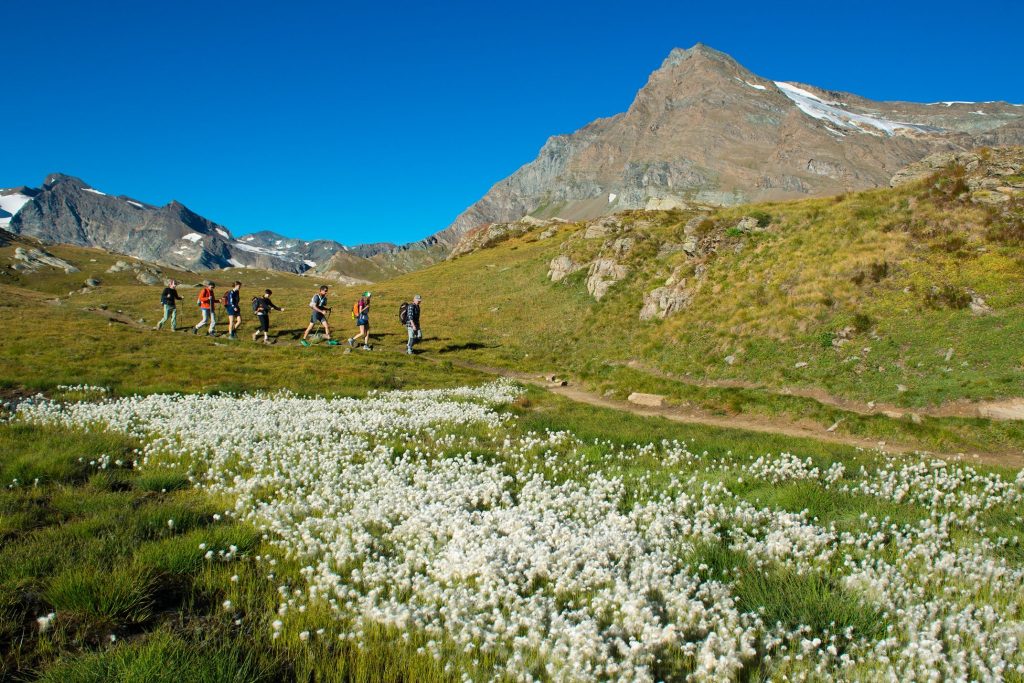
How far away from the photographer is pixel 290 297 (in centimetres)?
6506

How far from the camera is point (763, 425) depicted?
1723 centimetres

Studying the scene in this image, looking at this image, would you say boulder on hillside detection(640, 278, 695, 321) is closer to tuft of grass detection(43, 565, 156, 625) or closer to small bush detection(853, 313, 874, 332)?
small bush detection(853, 313, 874, 332)

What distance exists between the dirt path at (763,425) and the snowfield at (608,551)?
288cm

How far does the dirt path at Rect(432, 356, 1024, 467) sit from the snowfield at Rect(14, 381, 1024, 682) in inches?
113

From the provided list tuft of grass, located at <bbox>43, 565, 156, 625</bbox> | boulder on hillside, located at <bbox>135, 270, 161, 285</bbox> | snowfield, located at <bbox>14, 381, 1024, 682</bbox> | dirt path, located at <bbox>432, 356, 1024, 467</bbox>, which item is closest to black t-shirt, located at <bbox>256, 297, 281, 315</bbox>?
dirt path, located at <bbox>432, 356, 1024, 467</bbox>

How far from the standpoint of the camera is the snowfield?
509 cm

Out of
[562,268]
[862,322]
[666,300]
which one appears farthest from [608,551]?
[562,268]

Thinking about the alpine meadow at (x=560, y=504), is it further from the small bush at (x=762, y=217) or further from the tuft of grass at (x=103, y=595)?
the small bush at (x=762, y=217)

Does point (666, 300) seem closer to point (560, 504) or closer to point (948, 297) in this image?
point (948, 297)

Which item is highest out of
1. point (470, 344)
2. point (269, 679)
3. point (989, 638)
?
point (470, 344)

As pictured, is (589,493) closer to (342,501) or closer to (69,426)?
(342,501)

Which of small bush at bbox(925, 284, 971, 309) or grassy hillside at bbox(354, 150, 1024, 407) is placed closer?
grassy hillside at bbox(354, 150, 1024, 407)

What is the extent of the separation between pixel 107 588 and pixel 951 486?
1224 cm

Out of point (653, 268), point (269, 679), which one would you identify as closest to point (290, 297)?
point (653, 268)
